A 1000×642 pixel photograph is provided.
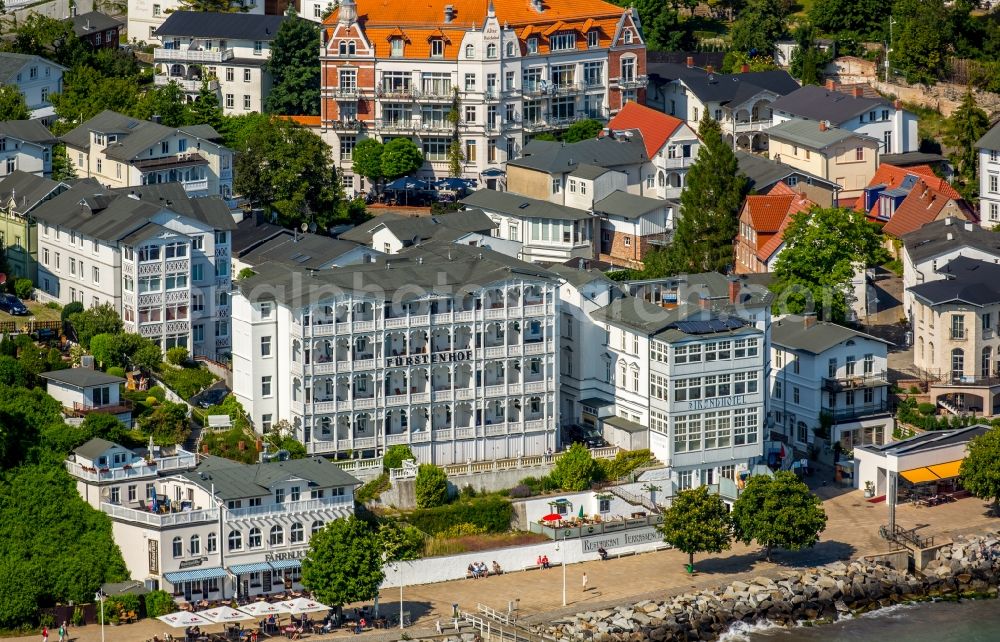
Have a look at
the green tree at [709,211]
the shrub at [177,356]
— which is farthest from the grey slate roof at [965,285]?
the shrub at [177,356]

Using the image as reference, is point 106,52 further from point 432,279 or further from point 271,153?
point 432,279

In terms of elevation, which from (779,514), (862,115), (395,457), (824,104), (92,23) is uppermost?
(92,23)

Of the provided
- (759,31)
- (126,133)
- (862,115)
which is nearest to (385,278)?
(126,133)

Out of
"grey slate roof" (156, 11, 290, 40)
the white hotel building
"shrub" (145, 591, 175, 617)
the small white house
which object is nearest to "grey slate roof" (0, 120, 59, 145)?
"grey slate roof" (156, 11, 290, 40)

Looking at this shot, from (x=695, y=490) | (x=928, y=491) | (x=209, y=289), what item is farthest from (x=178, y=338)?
(x=928, y=491)

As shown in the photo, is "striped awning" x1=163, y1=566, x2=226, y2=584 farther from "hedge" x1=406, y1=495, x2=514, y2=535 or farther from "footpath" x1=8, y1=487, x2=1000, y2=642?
"hedge" x1=406, y1=495, x2=514, y2=535

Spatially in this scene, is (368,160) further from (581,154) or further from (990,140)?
(990,140)

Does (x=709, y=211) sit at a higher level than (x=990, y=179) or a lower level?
lower
